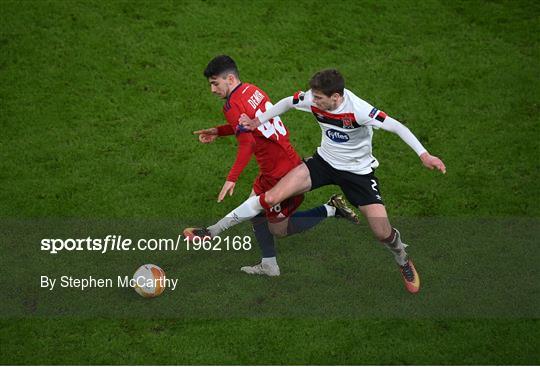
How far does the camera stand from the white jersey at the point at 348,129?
7.69 m

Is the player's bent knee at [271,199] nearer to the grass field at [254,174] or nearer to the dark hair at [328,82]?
the grass field at [254,174]

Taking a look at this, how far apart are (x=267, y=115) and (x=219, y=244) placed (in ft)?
6.11

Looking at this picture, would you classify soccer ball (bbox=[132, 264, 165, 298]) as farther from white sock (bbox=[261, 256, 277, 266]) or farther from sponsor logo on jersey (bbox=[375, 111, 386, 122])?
sponsor logo on jersey (bbox=[375, 111, 386, 122])

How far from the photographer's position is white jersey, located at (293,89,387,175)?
25.2 ft

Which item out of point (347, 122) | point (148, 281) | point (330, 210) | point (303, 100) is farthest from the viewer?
point (330, 210)

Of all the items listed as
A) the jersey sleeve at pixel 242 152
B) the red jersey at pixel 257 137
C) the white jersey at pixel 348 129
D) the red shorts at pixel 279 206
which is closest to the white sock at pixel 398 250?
the white jersey at pixel 348 129

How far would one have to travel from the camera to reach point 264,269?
859 centimetres

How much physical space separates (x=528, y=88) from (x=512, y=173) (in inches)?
77.3

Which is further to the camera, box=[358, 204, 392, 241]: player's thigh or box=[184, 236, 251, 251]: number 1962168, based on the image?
box=[184, 236, 251, 251]: number 1962168

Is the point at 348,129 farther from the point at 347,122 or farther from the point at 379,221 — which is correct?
the point at 379,221

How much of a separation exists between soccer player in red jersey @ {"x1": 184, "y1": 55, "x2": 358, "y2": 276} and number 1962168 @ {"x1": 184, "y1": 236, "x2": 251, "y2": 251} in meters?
0.41

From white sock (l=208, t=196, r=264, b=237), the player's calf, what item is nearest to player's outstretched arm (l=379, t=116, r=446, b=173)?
the player's calf

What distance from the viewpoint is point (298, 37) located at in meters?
12.4

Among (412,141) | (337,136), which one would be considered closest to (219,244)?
(337,136)
